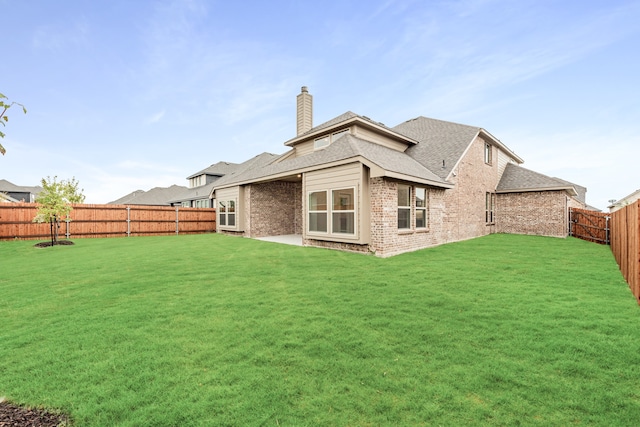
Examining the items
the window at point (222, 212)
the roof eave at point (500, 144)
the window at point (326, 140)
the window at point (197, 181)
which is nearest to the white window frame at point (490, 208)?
the roof eave at point (500, 144)

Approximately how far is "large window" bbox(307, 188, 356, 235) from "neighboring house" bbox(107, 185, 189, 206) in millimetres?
35083

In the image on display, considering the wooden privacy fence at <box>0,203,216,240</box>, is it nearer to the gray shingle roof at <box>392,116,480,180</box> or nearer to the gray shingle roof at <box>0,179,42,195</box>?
the gray shingle roof at <box>392,116,480,180</box>

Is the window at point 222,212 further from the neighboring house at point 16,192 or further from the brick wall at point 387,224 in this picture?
the neighboring house at point 16,192

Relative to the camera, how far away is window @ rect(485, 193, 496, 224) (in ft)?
57.9

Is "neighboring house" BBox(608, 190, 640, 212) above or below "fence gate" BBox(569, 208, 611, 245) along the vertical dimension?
above

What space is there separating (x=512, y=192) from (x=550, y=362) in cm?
1856

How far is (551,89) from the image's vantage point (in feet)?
49.6

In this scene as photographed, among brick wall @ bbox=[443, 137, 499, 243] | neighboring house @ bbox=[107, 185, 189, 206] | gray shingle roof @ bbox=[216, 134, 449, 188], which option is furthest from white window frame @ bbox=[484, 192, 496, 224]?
neighboring house @ bbox=[107, 185, 189, 206]

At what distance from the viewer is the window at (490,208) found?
57.9ft

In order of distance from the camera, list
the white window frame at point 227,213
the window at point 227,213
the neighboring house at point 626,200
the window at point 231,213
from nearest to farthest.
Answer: the white window frame at point 227,213 → the window at point 231,213 → the window at point 227,213 → the neighboring house at point 626,200

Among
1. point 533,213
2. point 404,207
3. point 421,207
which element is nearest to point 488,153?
point 533,213

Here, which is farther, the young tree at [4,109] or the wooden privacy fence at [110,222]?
the wooden privacy fence at [110,222]

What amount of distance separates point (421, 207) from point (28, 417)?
11699 millimetres

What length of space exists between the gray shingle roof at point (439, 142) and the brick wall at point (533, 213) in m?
5.93
